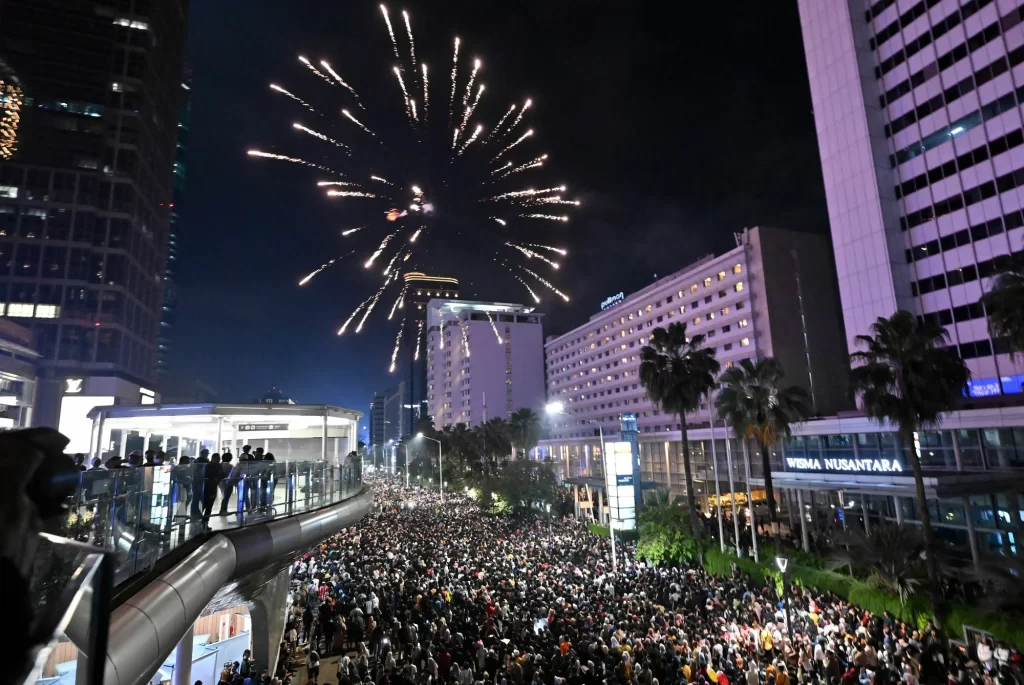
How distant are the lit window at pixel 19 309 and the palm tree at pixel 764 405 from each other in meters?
80.4

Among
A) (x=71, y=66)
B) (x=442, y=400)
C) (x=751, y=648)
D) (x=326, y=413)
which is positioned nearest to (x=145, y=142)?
(x=71, y=66)

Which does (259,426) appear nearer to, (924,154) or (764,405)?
(764,405)

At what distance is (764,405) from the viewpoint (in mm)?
34688

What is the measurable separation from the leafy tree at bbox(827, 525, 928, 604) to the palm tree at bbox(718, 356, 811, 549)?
7600 mm

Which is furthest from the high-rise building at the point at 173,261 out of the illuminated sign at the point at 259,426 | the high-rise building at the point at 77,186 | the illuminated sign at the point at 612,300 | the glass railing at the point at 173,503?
the glass railing at the point at 173,503

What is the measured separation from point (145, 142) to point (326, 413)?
262ft

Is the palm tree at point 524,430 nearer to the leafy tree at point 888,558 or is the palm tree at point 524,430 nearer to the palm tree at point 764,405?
the palm tree at point 764,405

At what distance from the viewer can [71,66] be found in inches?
2923

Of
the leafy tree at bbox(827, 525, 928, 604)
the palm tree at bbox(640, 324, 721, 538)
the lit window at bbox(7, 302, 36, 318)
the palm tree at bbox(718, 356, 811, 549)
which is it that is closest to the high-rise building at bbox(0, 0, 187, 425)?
the lit window at bbox(7, 302, 36, 318)

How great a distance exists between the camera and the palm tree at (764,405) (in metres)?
34.2

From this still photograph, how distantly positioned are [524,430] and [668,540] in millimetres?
51742

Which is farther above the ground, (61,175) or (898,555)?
(61,175)

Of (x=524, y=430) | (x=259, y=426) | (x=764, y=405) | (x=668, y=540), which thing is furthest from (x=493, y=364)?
(x=259, y=426)

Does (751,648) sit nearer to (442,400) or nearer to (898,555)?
(898,555)
